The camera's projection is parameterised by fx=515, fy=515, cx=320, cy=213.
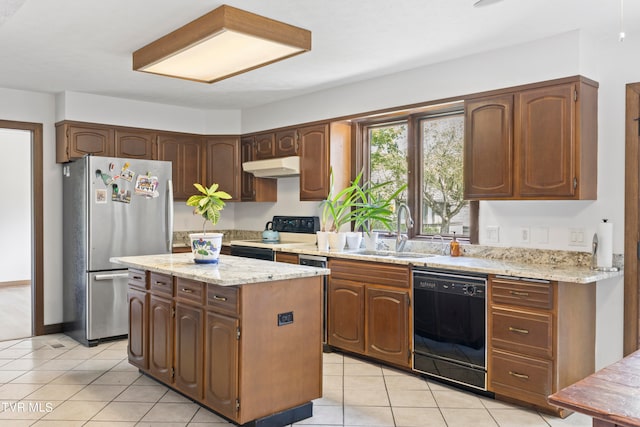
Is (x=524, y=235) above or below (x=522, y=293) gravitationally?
above

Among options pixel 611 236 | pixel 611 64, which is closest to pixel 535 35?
pixel 611 64

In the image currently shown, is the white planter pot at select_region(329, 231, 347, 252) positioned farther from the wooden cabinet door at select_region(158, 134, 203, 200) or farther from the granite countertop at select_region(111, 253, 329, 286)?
the wooden cabinet door at select_region(158, 134, 203, 200)

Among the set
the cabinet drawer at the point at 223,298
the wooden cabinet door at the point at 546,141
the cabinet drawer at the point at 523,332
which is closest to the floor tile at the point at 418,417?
the cabinet drawer at the point at 523,332

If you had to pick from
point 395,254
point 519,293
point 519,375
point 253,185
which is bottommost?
point 519,375

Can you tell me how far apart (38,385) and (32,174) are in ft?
7.71

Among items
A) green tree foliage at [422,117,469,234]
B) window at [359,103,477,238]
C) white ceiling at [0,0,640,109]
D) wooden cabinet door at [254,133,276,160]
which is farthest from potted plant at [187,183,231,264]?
wooden cabinet door at [254,133,276,160]

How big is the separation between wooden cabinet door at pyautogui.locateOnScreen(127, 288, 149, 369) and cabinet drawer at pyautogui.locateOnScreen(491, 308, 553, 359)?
7.69 ft

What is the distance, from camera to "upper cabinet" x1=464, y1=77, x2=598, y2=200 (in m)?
3.24

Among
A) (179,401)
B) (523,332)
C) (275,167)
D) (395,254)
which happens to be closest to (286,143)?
(275,167)

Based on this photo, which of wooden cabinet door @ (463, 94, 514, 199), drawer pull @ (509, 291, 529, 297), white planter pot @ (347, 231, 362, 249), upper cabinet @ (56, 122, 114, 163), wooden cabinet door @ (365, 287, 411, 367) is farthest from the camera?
upper cabinet @ (56, 122, 114, 163)

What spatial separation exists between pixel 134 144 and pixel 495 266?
390cm

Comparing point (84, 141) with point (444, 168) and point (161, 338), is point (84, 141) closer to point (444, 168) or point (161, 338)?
point (161, 338)

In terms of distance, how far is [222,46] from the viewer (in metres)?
3.12

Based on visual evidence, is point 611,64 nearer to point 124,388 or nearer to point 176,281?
point 176,281
